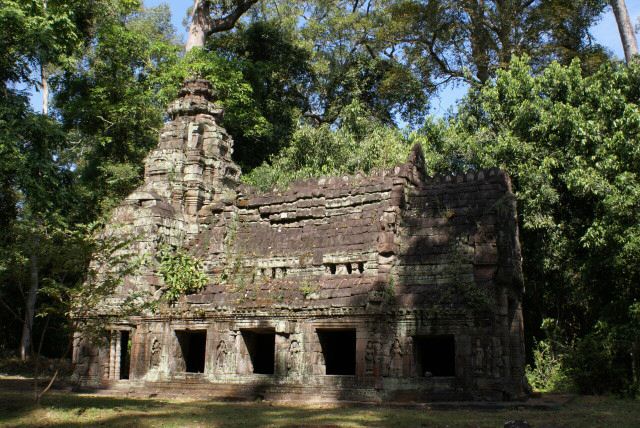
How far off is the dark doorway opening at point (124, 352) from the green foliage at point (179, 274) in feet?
6.10

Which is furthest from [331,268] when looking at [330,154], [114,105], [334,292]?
[114,105]

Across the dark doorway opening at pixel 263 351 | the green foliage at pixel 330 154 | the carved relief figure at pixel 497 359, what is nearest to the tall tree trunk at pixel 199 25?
the green foliage at pixel 330 154

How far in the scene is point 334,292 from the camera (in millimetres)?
15281

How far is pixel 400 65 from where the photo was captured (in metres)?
33.4

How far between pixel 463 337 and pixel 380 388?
213cm

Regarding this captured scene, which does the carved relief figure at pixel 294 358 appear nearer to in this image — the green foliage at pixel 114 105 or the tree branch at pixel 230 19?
the green foliage at pixel 114 105

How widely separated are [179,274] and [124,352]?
195 inches

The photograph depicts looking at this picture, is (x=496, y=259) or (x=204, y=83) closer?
(x=496, y=259)

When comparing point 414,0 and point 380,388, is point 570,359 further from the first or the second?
point 414,0

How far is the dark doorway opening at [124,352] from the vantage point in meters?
18.2

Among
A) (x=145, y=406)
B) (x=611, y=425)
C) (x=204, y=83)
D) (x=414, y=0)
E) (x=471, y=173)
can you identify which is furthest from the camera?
(x=414, y=0)

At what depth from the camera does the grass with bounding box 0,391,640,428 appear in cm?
1047

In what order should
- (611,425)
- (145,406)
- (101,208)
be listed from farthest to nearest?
(101,208) < (145,406) < (611,425)

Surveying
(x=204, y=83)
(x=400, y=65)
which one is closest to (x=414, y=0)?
(x=400, y=65)
